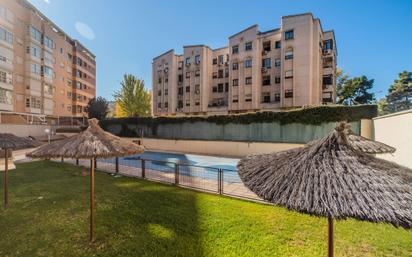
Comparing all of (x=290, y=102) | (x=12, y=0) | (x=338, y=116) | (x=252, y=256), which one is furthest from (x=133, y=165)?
(x=12, y=0)

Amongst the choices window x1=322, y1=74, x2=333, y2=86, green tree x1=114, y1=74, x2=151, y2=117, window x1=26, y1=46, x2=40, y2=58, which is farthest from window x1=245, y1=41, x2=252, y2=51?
window x1=26, y1=46, x2=40, y2=58

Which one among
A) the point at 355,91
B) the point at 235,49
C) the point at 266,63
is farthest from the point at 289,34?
the point at 355,91

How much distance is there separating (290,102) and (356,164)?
28535 millimetres

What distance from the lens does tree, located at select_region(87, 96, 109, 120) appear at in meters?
35.9

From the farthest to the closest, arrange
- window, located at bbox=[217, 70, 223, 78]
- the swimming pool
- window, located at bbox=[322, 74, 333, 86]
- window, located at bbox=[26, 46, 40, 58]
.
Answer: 1. window, located at bbox=[217, 70, 223, 78]
2. window, located at bbox=[26, 46, 40, 58]
3. window, located at bbox=[322, 74, 333, 86]
4. the swimming pool

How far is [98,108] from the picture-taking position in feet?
118

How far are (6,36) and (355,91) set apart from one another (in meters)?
63.6

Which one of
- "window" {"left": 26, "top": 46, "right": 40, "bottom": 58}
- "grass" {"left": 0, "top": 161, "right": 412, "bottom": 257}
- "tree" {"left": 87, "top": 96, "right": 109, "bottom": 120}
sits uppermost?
"window" {"left": 26, "top": 46, "right": 40, "bottom": 58}

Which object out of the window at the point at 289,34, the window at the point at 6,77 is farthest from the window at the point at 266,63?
the window at the point at 6,77

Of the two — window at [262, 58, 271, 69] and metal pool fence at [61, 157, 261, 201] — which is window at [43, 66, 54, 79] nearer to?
metal pool fence at [61, 157, 261, 201]

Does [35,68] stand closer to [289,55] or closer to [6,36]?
[6,36]

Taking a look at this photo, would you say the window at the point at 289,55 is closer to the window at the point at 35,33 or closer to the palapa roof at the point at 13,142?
the palapa roof at the point at 13,142

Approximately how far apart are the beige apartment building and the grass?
106 feet

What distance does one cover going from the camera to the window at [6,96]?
1086 inches
